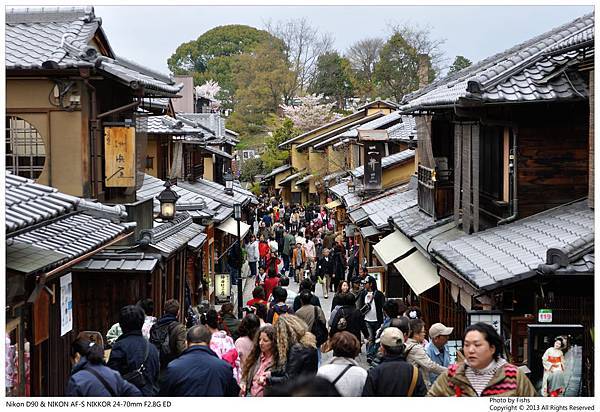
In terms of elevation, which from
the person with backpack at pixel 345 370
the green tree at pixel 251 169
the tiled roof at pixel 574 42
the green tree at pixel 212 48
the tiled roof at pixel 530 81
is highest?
the green tree at pixel 212 48

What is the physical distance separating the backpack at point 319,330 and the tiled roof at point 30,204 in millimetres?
3771

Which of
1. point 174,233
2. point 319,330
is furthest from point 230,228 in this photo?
point 319,330

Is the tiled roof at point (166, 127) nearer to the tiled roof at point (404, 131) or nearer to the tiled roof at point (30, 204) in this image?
the tiled roof at point (404, 131)

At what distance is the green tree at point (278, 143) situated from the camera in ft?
219

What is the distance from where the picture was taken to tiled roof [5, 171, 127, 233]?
930 cm

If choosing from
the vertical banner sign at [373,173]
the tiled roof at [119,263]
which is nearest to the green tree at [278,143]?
the vertical banner sign at [373,173]

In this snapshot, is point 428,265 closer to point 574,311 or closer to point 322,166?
point 574,311

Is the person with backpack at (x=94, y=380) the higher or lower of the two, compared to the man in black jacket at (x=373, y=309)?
higher

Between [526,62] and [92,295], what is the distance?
8607 millimetres

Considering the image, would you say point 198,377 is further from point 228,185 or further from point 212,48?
point 212,48

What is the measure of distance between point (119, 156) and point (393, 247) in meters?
6.87

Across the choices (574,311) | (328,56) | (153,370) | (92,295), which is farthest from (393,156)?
(328,56)

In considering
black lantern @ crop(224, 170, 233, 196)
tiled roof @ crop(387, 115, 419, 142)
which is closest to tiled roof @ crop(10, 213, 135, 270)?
tiled roof @ crop(387, 115, 419, 142)

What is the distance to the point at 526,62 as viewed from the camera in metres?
15.4
